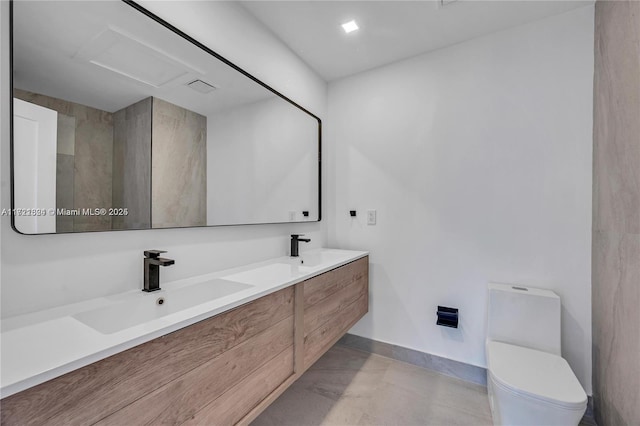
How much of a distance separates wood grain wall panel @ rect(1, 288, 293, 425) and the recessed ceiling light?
1815mm

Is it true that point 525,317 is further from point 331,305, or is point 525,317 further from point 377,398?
point 331,305

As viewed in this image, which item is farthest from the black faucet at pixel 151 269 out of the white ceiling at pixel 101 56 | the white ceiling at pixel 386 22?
the white ceiling at pixel 386 22

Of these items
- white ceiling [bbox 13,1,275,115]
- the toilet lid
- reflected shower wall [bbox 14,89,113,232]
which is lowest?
the toilet lid

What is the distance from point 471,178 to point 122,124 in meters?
2.05

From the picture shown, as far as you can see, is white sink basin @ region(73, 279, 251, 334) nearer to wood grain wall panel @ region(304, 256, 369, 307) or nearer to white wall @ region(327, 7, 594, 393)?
wood grain wall panel @ region(304, 256, 369, 307)

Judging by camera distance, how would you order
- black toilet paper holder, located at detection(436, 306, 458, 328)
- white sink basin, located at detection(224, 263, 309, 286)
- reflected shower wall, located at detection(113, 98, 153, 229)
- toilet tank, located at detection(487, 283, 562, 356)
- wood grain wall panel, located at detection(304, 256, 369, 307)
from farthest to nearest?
black toilet paper holder, located at detection(436, 306, 458, 328), toilet tank, located at detection(487, 283, 562, 356), wood grain wall panel, located at detection(304, 256, 369, 307), white sink basin, located at detection(224, 263, 309, 286), reflected shower wall, located at detection(113, 98, 153, 229)

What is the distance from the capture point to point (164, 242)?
1266mm

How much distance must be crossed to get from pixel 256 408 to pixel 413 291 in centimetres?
142

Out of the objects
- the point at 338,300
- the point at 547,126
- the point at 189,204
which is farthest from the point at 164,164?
the point at 547,126

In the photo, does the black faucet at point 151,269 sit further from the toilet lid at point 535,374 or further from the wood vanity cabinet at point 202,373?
the toilet lid at point 535,374

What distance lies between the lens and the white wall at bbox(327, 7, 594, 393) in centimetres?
167

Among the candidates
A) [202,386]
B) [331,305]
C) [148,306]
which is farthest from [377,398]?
[148,306]

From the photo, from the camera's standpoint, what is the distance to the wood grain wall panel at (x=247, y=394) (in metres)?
0.94

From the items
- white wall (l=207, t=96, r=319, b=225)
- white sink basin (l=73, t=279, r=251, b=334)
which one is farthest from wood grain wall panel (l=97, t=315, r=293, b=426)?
white wall (l=207, t=96, r=319, b=225)
